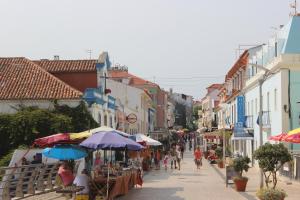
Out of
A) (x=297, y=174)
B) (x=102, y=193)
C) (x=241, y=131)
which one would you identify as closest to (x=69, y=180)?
(x=102, y=193)

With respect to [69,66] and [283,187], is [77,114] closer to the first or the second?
[69,66]

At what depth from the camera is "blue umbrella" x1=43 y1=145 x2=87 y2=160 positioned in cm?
2117

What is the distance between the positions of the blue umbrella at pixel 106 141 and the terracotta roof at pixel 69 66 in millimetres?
18775

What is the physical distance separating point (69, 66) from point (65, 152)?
18670 mm

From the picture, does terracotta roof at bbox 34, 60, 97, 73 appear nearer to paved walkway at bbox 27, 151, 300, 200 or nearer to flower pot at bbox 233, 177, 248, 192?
paved walkway at bbox 27, 151, 300, 200

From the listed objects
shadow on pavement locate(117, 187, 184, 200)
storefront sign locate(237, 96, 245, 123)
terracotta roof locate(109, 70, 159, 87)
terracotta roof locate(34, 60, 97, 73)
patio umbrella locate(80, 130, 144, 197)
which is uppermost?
terracotta roof locate(109, 70, 159, 87)

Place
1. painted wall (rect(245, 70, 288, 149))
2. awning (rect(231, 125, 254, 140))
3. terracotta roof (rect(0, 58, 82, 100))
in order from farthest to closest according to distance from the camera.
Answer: awning (rect(231, 125, 254, 140)) < terracotta roof (rect(0, 58, 82, 100)) < painted wall (rect(245, 70, 288, 149))

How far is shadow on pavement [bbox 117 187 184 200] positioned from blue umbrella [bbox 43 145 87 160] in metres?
2.24

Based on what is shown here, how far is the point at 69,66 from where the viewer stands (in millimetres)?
39344

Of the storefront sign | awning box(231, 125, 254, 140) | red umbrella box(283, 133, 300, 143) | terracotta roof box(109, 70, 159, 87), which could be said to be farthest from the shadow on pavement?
terracotta roof box(109, 70, 159, 87)

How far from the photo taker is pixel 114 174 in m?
21.9

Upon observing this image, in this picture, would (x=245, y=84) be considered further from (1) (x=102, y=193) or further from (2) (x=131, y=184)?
(1) (x=102, y=193)

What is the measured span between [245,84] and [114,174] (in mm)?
26033

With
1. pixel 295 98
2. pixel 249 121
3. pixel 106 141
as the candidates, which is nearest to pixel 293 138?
pixel 106 141
